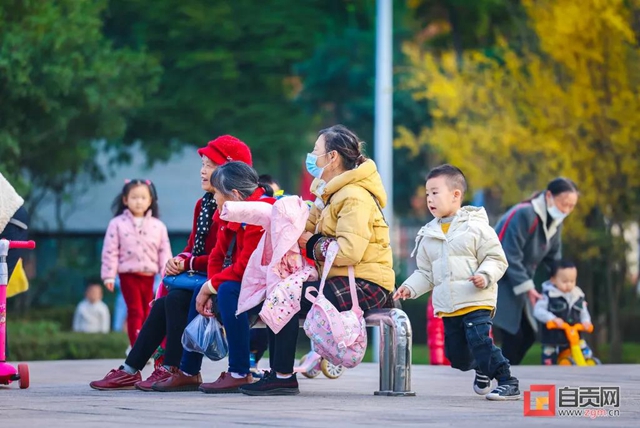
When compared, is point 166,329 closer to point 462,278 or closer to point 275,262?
point 275,262

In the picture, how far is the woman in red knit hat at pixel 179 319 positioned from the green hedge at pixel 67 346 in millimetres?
7652

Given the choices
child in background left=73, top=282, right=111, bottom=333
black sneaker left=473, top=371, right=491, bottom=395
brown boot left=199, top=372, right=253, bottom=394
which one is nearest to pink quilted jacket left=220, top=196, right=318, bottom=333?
brown boot left=199, top=372, right=253, bottom=394

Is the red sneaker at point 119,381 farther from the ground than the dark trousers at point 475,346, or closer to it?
closer to it

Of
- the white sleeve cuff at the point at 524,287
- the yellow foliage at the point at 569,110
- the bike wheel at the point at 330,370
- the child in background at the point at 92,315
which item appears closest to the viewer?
the bike wheel at the point at 330,370

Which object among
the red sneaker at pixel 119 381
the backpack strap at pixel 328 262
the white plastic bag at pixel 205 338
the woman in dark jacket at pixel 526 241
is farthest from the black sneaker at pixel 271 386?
the woman in dark jacket at pixel 526 241

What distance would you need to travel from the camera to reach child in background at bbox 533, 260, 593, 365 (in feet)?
44.4

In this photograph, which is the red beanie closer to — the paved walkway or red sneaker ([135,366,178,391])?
red sneaker ([135,366,178,391])

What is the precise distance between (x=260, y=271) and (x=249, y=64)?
18.9 meters

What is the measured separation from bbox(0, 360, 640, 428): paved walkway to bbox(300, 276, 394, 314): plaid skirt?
0.56 meters

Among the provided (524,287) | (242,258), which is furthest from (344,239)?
(524,287)

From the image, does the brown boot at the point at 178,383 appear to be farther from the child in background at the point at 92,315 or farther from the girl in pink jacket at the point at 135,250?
→ the child in background at the point at 92,315

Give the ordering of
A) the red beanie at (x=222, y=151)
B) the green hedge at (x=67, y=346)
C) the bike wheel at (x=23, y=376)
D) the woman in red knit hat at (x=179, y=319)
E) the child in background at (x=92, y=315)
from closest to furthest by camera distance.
A: the woman in red knit hat at (x=179, y=319) < the red beanie at (x=222, y=151) < the bike wheel at (x=23, y=376) < the green hedge at (x=67, y=346) < the child in background at (x=92, y=315)

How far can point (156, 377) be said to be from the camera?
9.01m

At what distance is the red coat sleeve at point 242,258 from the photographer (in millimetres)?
8562
